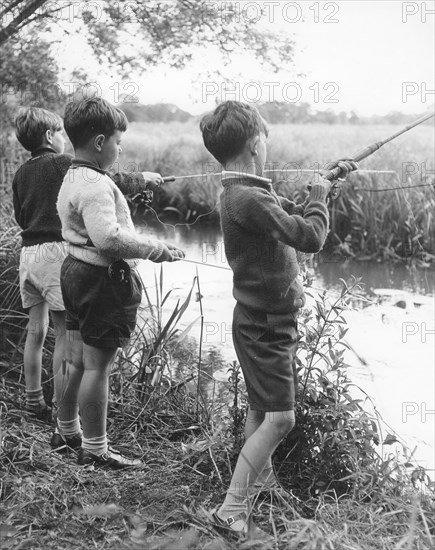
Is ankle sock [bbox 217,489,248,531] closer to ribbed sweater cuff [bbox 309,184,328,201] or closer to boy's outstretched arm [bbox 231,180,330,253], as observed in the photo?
boy's outstretched arm [bbox 231,180,330,253]

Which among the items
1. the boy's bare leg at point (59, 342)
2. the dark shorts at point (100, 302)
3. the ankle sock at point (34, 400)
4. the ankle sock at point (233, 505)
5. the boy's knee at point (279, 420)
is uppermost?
the dark shorts at point (100, 302)

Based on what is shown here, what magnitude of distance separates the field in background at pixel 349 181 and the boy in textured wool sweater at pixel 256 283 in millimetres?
2528

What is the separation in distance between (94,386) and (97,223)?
52cm

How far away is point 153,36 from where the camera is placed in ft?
17.8

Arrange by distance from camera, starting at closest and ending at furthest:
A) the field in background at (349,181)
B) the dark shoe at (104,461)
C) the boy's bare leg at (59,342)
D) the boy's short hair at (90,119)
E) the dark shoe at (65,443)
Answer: the boy's short hair at (90,119)
the dark shoe at (104,461)
the dark shoe at (65,443)
the boy's bare leg at (59,342)
the field in background at (349,181)

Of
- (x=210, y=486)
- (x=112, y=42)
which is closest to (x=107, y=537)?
(x=210, y=486)

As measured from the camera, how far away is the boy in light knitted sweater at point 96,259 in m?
2.32

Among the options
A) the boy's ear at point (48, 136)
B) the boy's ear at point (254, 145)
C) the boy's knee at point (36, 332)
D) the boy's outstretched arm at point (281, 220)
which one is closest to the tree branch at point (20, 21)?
the boy's ear at point (48, 136)

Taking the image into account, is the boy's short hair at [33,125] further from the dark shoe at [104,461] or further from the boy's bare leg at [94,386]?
the dark shoe at [104,461]

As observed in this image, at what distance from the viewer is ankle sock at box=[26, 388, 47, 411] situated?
2900 mm

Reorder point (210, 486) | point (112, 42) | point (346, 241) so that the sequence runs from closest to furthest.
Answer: point (210, 486)
point (112, 42)
point (346, 241)

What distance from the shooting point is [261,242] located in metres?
2.13

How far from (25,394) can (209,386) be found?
759 millimetres

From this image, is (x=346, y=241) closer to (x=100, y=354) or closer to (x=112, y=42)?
(x=112, y=42)
